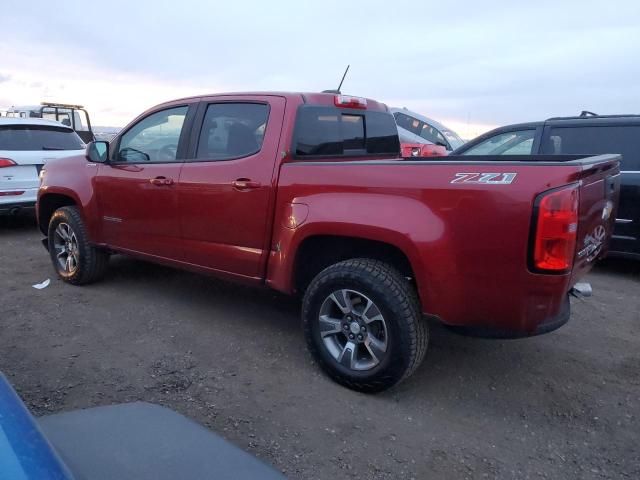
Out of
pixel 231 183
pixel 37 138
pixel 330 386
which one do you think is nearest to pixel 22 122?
pixel 37 138

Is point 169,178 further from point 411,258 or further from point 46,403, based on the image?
point 411,258

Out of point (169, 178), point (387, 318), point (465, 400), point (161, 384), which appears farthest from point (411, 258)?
point (169, 178)

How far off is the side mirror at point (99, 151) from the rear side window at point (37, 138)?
3.35 m

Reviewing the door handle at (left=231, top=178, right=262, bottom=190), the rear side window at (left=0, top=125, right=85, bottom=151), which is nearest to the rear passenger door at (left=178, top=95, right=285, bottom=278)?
the door handle at (left=231, top=178, right=262, bottom=190)

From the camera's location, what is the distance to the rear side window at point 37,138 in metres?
7.36

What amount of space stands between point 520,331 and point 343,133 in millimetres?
2024

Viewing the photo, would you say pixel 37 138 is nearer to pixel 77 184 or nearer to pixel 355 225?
pixel 77 184

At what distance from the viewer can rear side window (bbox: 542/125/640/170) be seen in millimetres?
5574

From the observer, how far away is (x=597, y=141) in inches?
227

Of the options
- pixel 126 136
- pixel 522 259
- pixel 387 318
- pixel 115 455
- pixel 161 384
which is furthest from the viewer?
pixel 126 136

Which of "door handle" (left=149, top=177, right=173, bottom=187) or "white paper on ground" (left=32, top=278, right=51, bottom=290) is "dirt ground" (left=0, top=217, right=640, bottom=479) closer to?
"white paper on ground" (left=32, top=278, right=51, bottom=290)

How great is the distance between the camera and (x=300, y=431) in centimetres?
282

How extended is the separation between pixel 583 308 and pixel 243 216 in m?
3.18

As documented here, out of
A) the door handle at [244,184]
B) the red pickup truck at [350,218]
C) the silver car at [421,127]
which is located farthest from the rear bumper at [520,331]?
the silver car at [421,127]
